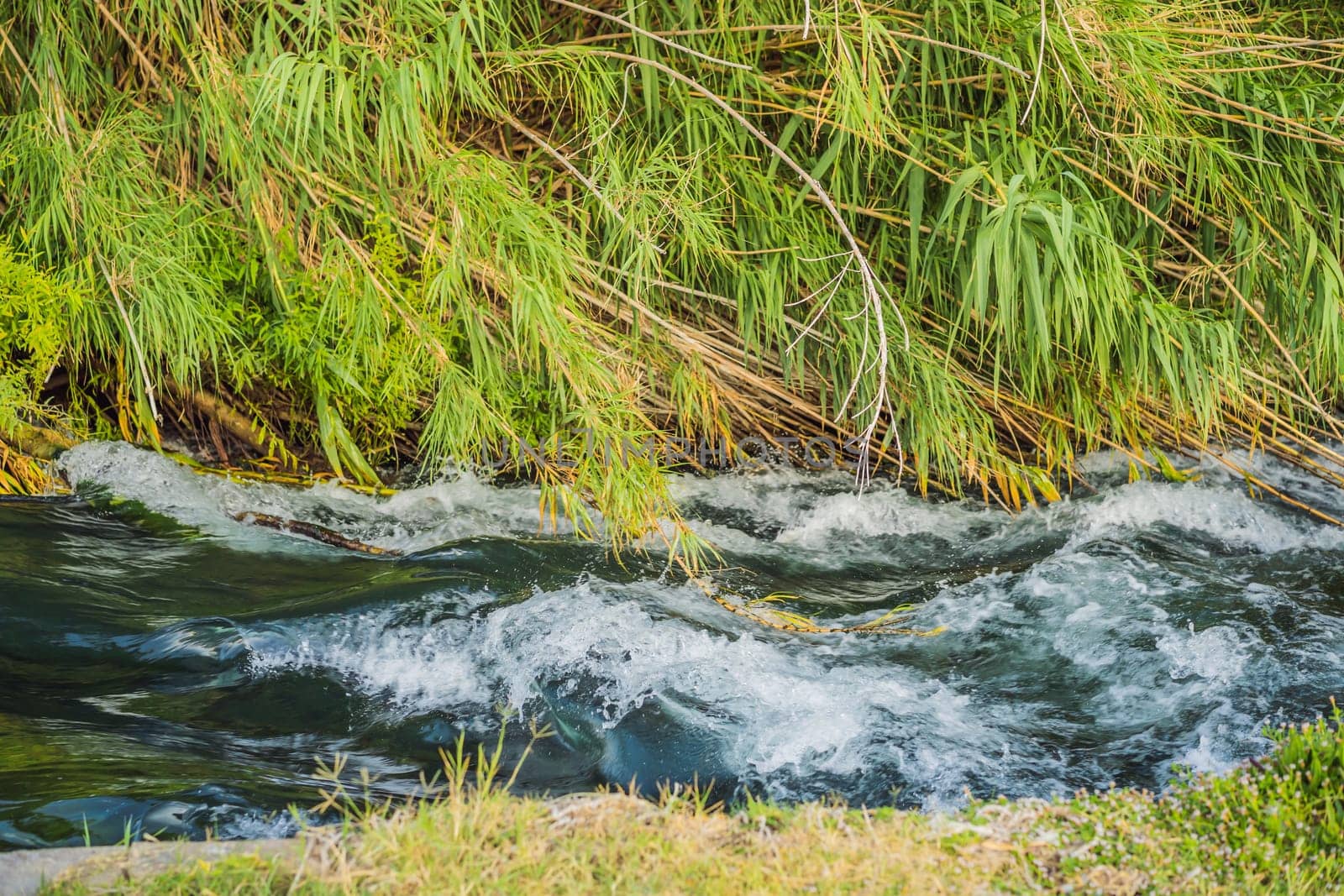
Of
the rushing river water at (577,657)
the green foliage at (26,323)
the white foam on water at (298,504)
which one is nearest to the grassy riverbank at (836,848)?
the rushing river water at (577,657)

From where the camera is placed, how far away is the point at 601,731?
2.40 metres

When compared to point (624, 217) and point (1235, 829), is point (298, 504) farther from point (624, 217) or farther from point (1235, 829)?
point (1235, 829)

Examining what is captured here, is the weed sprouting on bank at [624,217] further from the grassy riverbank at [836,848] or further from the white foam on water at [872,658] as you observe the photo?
the grassy riverbank at [836,848]

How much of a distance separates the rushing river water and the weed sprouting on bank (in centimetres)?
33

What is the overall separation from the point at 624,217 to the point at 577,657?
1462 millimetres

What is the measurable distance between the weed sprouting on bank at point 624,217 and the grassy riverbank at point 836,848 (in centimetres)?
153

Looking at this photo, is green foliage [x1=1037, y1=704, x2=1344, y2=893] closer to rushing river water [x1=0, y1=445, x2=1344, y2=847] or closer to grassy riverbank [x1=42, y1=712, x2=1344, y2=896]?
grassy riverbank [x1=42, y1=712, x2=1344, y2=896]

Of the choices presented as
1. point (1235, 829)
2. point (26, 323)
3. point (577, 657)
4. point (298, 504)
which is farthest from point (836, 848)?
point (26, 323)

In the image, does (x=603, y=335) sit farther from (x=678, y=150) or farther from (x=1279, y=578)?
(x=1279, y=578)

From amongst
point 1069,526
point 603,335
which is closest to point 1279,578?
point 1069,526

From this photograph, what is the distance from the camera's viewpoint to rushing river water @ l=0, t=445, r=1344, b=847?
2.24 m

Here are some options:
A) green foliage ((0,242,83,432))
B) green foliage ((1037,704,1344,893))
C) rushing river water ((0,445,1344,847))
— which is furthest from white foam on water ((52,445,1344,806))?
green foliage ((1037,704,1344,893))

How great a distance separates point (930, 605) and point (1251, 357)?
1.73 meters

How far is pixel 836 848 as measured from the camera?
163 centimetres
